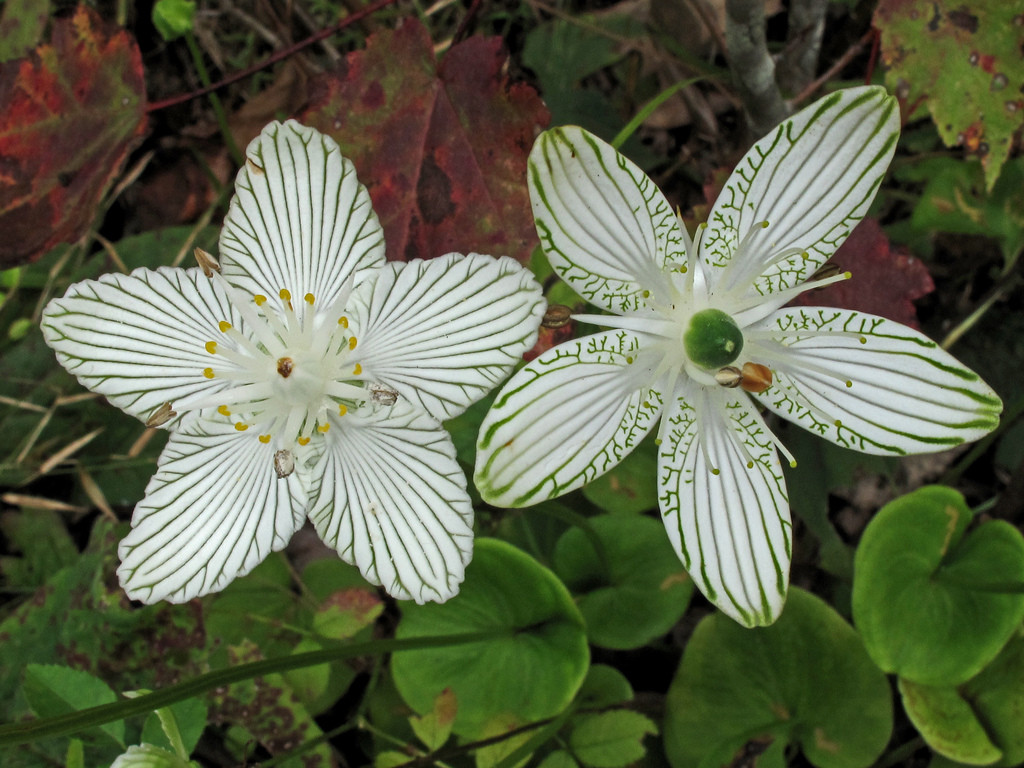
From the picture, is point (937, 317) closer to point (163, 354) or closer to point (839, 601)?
point (839, 601)

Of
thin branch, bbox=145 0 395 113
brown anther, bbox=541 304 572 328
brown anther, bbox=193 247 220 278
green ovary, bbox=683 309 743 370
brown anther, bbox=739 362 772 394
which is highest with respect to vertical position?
thin branch, bbox=145 0 395 113

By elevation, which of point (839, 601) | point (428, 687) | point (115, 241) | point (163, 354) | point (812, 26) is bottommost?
point (839, 601)

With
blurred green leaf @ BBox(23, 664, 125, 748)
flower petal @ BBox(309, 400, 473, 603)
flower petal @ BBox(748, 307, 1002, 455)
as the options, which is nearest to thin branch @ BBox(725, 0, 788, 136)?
flower petal @ BBox(748, 307, 1002, 455)

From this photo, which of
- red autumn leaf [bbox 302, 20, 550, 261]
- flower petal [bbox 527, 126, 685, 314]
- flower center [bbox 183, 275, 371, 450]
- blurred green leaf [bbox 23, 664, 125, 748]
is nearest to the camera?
flower petal [bbox 527, 126, 685, 314]

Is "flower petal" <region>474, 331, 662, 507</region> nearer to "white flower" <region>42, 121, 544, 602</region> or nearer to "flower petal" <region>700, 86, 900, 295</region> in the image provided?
"white flower" <region>42, 121, 544, 602</region>

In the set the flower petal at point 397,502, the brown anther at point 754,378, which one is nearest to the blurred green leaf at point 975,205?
the brown anther at point 754,378

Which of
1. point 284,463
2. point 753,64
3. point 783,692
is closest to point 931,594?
point 783,692

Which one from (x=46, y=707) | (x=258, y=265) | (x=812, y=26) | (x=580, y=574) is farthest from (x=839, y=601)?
(x=46, y=707)
